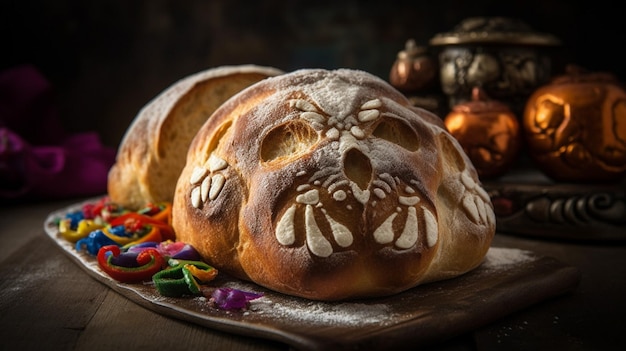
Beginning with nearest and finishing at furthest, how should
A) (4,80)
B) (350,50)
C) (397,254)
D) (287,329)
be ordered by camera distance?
(287,329) → (397,254) → (4,80) → (350,50)

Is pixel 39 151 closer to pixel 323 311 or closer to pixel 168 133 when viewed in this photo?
pixel 168 133

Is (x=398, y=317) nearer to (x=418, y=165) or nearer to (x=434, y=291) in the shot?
(x=434, y=291)

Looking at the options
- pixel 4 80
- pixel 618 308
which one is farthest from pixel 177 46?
pixel 618 308

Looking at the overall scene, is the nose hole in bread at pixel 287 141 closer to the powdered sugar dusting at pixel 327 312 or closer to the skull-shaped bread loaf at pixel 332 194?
the skull-shaped bread loaf at pixel 332 194

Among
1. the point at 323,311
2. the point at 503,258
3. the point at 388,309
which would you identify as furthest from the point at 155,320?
the point at 503,258

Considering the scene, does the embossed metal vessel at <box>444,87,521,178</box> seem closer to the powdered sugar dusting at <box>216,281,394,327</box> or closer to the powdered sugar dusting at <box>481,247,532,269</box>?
the powdered sugar dusting at <box>481,247,532,269</box>
